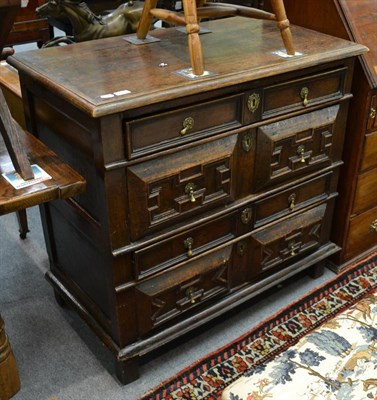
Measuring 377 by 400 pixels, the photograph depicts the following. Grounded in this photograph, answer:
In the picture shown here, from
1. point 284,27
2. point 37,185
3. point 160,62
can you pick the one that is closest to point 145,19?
point 160,62

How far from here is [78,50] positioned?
1.82m

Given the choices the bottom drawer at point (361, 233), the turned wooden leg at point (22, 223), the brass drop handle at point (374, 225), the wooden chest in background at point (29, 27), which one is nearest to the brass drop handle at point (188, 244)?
the bottom drawer at point (361, 233)

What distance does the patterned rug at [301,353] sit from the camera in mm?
1278

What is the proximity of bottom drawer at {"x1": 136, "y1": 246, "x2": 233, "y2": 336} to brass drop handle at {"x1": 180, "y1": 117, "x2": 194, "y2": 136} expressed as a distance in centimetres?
46

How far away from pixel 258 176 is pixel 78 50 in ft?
2.40

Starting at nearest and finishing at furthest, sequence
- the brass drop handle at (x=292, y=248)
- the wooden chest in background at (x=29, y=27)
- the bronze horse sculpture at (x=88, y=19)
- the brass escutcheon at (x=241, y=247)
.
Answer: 1. the brass escutcheon at (x=241, y=247)
2. the brass drop handle at (x=292, y=248)
3. the bronze horse sculpture at (x=88, y=19)
4. the wooden chest in background at (x=29, y=27)

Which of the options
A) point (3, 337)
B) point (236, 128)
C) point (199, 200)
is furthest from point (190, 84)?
point (3, 337)

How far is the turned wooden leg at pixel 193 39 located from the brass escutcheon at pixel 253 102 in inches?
7.4

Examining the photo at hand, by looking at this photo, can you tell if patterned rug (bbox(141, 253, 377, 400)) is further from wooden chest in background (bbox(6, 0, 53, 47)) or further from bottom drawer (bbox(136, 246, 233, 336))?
wooden chest in background (bbox(6, 0, 53, 47))

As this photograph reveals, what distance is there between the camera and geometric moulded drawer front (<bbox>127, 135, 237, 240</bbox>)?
1549mm

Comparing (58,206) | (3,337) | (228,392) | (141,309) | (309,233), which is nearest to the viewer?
(228,392)

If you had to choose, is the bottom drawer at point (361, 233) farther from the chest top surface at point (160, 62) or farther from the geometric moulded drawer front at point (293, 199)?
the chest top surface at point (160, 62)

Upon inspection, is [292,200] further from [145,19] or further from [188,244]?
[145,19]

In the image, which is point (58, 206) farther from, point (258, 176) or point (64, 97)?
point (258, 176)
